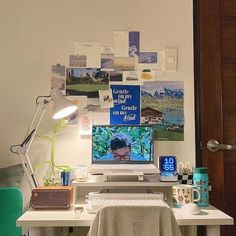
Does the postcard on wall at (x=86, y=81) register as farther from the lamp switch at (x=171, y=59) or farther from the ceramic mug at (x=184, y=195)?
the ceramic mug at (x=184, y=195)

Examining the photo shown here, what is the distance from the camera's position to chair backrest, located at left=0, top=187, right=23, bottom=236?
174 centimetres

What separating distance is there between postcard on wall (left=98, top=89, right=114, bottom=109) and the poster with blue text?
3 cm

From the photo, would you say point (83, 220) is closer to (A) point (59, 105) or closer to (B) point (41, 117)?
(A) point (59, 105)

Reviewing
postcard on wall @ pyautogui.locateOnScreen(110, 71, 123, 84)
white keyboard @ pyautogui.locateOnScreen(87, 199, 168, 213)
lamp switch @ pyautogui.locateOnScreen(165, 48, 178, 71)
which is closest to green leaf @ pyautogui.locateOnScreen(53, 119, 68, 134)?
postcard on wall @ pyautogui.locateOnScreen(110, 71, 123, 84)

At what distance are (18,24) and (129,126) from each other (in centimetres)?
102

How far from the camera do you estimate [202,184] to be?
1810mm

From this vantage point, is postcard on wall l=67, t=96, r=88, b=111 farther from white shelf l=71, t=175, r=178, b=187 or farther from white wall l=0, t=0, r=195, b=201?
white shelf l=71, t=175, r=178, b=187

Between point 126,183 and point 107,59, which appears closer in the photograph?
point 126,183

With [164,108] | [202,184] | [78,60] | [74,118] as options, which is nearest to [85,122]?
[74,118]

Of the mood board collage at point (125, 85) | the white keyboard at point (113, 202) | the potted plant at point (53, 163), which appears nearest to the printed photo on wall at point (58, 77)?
the mood board collage at point (125, 85)

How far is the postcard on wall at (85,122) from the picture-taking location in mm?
2070

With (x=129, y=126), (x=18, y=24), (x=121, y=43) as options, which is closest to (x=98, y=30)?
(x=121, y=43)

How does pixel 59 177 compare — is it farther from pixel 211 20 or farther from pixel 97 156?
pixel 211 20

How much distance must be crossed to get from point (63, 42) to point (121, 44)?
0.39m
